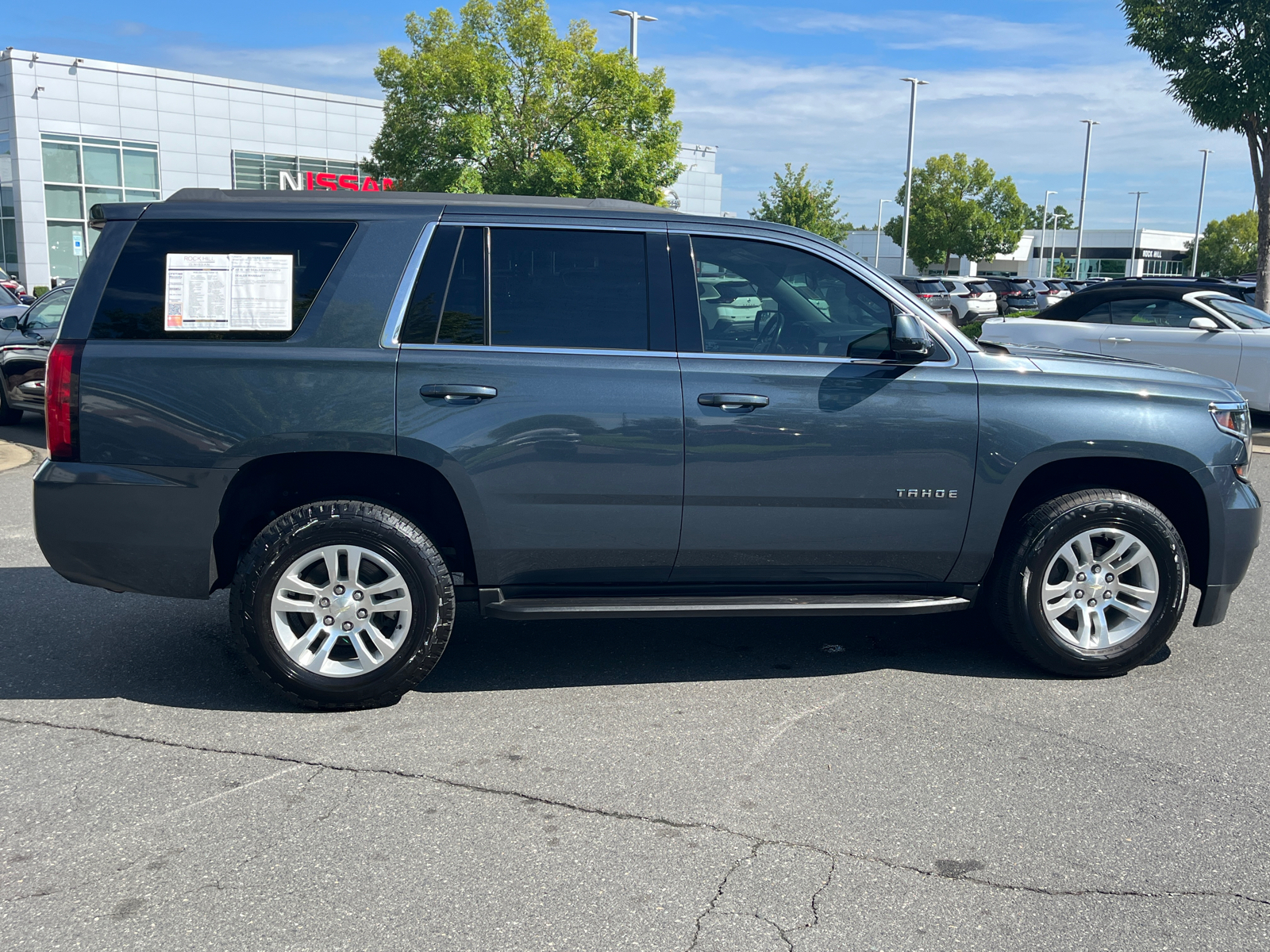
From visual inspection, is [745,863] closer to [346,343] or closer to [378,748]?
[378,748]

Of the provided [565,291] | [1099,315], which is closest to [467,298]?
[565,291]

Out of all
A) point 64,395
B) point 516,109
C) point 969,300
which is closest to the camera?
point 64,395

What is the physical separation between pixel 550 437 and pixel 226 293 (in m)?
1.38

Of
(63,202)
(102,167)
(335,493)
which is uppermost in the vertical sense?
(102,167)

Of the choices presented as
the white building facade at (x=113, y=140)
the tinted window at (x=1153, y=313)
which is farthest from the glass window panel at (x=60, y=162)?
the tinted window at (x=1153, y=313)

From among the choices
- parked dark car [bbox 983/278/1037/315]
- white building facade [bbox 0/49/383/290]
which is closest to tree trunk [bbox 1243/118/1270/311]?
parked dark car [bbox 983/278/1037/315]

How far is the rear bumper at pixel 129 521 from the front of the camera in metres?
4.25

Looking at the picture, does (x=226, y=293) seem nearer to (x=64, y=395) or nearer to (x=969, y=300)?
(x=64, y=395)

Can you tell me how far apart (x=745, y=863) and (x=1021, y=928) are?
0.77 metres

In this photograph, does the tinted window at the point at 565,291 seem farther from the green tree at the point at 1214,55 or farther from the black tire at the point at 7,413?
the green tree at the point at 1214,55

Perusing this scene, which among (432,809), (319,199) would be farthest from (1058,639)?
(319,199)

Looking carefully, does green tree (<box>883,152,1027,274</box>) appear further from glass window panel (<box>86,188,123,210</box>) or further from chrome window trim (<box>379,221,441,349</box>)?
chrome window trim (<box>379,221,441,349</box>)

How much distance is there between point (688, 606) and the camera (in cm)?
448

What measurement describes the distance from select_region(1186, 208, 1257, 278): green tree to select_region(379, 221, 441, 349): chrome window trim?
3700 inches
